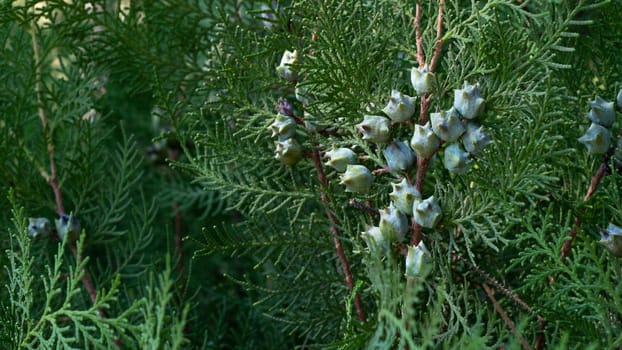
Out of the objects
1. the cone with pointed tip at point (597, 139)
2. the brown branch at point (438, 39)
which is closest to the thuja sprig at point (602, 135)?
the cone with pointed tip at point (597, 139)

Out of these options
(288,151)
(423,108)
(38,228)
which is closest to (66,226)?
(38,228)

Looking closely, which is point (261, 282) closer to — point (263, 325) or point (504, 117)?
point (263, 325)

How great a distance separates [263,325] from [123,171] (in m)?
0.20

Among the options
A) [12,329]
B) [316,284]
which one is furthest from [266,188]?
[12,329]

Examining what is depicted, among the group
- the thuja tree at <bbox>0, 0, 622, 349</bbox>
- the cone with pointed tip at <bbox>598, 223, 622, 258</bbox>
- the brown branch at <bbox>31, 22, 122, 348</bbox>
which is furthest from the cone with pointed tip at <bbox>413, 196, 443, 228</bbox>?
the brown branch at <bbox>31, 22, 122, 348</bbox>

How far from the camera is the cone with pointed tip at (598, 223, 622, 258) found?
0.46 m

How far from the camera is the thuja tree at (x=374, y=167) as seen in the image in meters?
0.44

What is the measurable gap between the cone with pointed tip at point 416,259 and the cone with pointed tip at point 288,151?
0.39 feet

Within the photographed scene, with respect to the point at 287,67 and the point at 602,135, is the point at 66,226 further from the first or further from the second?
the point at 602,135

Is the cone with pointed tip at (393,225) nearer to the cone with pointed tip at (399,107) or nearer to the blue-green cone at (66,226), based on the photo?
the cone with pointed tip at (399,107)

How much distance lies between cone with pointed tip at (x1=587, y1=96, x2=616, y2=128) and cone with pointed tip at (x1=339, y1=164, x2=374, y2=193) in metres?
0.15

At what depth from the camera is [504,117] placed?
476 millimetres

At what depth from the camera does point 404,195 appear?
45 cm

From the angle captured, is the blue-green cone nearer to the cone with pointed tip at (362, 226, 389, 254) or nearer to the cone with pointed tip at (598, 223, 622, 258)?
the cone with pointed tip at (362, 226, 389, 254)
